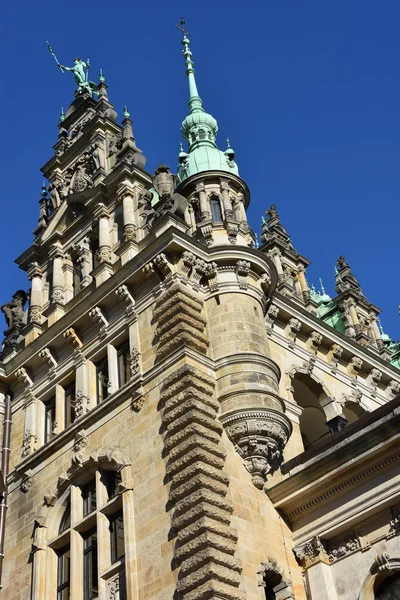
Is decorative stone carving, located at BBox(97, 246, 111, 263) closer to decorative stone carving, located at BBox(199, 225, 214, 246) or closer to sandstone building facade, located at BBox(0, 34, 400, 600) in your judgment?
sandstone building facade, located at BBox(0, 34, 400, 600)

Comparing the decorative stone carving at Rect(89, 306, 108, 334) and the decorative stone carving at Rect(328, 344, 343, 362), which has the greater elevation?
the decorative stone carving at Rect(328, 344, 343, 362)

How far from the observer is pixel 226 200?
27.8m

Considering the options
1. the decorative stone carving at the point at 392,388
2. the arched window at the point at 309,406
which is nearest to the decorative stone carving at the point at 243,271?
the arched window at the point at 309,406

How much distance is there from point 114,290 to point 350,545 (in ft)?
30.5

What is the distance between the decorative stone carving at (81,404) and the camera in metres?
23.9

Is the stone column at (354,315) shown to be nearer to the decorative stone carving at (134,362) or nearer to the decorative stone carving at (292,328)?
the decorative stone carving at (292,328)

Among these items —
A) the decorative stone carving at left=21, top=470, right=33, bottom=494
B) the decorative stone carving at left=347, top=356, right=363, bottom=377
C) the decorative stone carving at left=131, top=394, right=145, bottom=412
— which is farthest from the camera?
the decorative stone carving at left=347, top=356, right=363, bottom=377

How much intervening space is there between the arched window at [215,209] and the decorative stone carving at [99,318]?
15.0 ft

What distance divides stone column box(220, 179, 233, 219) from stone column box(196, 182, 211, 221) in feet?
1.71

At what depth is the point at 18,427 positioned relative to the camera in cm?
2636

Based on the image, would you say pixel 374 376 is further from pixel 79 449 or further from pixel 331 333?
pixel 79 449

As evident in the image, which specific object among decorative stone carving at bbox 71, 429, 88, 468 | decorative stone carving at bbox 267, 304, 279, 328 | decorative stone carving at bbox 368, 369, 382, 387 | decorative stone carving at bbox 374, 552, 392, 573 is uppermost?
decorative stone carving at bbox 368, 369, 382, 387

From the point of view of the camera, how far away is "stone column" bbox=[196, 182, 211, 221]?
1062 inches

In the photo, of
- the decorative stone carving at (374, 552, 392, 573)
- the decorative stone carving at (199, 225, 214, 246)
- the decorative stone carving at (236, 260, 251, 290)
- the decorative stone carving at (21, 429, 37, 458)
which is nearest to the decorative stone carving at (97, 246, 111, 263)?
the decorative stone carving at (199, 225, 214, 246)
